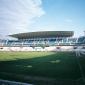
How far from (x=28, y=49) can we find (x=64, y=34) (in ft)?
34.9

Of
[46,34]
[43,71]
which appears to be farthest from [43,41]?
[43,71]

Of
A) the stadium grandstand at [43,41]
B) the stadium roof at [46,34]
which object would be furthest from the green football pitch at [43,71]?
the stadium roof at [46,34]

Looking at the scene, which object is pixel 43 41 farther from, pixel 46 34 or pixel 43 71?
pixel 43 71

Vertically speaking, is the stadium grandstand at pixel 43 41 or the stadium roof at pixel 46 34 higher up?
the stadium roof at pixel 46 34

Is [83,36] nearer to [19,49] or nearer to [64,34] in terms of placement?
[64,34]

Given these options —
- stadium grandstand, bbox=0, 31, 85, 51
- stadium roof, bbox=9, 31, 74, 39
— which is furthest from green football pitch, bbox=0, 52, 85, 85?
stadium roof, bbox=9, 31, 74, 39

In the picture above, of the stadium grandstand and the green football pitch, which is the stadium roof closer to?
the stadium grandstand

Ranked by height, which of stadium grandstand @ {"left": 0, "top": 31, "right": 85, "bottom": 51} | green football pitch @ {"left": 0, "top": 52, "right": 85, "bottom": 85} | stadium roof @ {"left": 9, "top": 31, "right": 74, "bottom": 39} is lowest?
green football pitch @ {"left": 0, "top": 52, "right": 85, "bottom": 85}

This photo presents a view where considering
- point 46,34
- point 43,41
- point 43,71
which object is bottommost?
point 43,71

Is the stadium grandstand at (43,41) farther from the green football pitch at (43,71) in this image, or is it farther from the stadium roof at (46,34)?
the green football pitch at (43,71)

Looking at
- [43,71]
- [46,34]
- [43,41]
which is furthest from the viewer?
[46,34]

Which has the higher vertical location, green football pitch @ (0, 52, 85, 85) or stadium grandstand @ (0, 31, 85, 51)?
stadium grandstand @ (0, 31, 85, 51)

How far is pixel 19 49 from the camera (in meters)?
36.4

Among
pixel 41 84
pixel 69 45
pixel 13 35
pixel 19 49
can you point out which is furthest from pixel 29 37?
pixel 41 84
